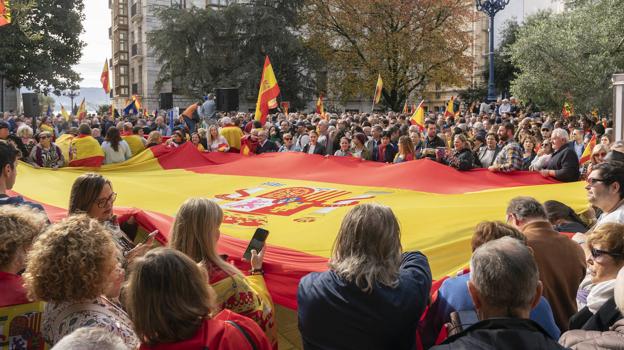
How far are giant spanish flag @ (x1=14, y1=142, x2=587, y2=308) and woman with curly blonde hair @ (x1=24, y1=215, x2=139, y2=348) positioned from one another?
171 centimetres

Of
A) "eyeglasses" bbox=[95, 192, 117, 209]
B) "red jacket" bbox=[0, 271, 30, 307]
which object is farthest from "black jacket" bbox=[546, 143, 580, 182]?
"red jacket" bbox=[0, 271, 30, 307]

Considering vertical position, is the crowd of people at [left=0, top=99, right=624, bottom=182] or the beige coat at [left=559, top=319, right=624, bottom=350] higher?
the crowd of people at [left=0, top=99, right=624, bottom=182]

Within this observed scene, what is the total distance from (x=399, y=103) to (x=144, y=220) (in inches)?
1450

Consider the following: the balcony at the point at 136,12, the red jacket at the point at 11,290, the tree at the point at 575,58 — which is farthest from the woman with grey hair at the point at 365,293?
the balcony at the point at 136,12

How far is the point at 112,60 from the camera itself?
57625 millimetres

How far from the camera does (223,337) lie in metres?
2.36

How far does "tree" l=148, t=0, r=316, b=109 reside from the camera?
37.9 metres

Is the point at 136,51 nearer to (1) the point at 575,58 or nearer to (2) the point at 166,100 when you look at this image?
(2) the point at 166,100

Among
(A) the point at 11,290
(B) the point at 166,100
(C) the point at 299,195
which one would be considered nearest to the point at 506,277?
(A) the point at 11,290

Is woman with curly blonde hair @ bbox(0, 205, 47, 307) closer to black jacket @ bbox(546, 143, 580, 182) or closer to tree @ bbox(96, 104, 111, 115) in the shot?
black jacket @ bbox(546, 143, 580, 182)

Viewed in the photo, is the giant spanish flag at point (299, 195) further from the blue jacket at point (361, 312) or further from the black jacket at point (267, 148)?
the black jacket at point (267, 148)

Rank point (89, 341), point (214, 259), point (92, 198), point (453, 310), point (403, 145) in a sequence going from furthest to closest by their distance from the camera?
1. point (403, 145)
2. point (92, 198)
3. point (214, 259)
4. point (453, 310)
5. point (89, 341)

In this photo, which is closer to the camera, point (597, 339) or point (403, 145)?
point (597, 339)

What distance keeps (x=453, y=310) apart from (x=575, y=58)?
17130 mm
